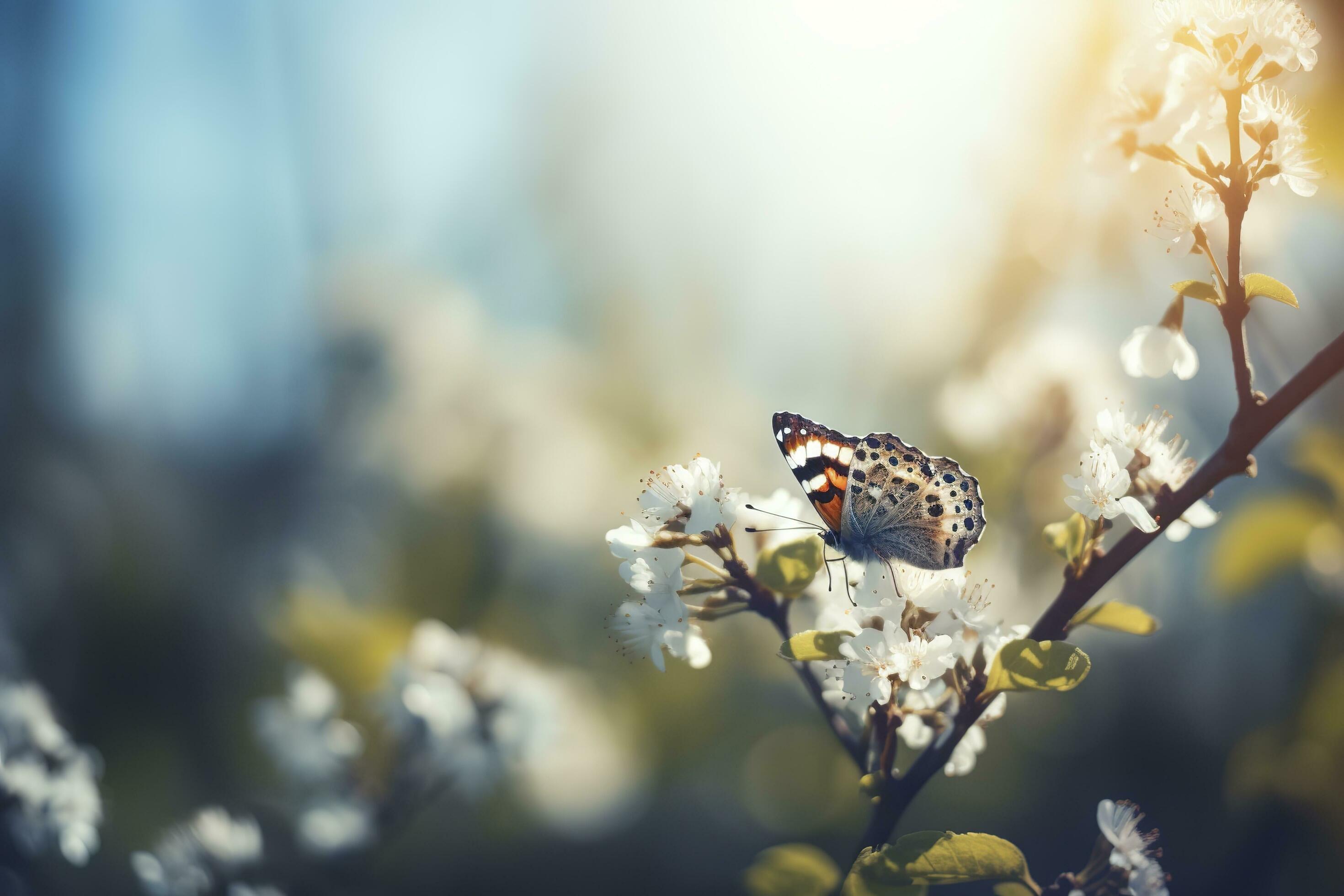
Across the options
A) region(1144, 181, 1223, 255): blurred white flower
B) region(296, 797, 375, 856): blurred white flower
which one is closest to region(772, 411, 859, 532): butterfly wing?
region(1144, 181, 1223, 255): blurred white flower

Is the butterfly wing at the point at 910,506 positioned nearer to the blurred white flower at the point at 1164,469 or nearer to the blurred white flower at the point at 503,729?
the blurred white flower at the point at 1164,469

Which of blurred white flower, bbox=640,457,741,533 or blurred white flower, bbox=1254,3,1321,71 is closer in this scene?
blurred white flower, bbox=1254,3,1321,71

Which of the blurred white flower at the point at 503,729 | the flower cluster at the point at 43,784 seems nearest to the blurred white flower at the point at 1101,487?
the blurred white flower at the point at 503,729

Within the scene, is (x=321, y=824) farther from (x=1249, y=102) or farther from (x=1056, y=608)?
(x=1249, y=102)

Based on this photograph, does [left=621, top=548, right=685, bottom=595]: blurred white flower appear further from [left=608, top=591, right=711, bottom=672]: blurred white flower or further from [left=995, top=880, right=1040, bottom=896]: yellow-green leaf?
[left=995, top=880, right=1040, bottom=896]: yellow-green leaf

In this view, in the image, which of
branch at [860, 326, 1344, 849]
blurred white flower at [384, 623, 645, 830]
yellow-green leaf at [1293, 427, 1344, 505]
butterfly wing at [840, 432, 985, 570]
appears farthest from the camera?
blurred white flower at [384, 623, 645, 830]

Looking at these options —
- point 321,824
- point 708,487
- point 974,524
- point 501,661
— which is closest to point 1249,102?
point 974,524
